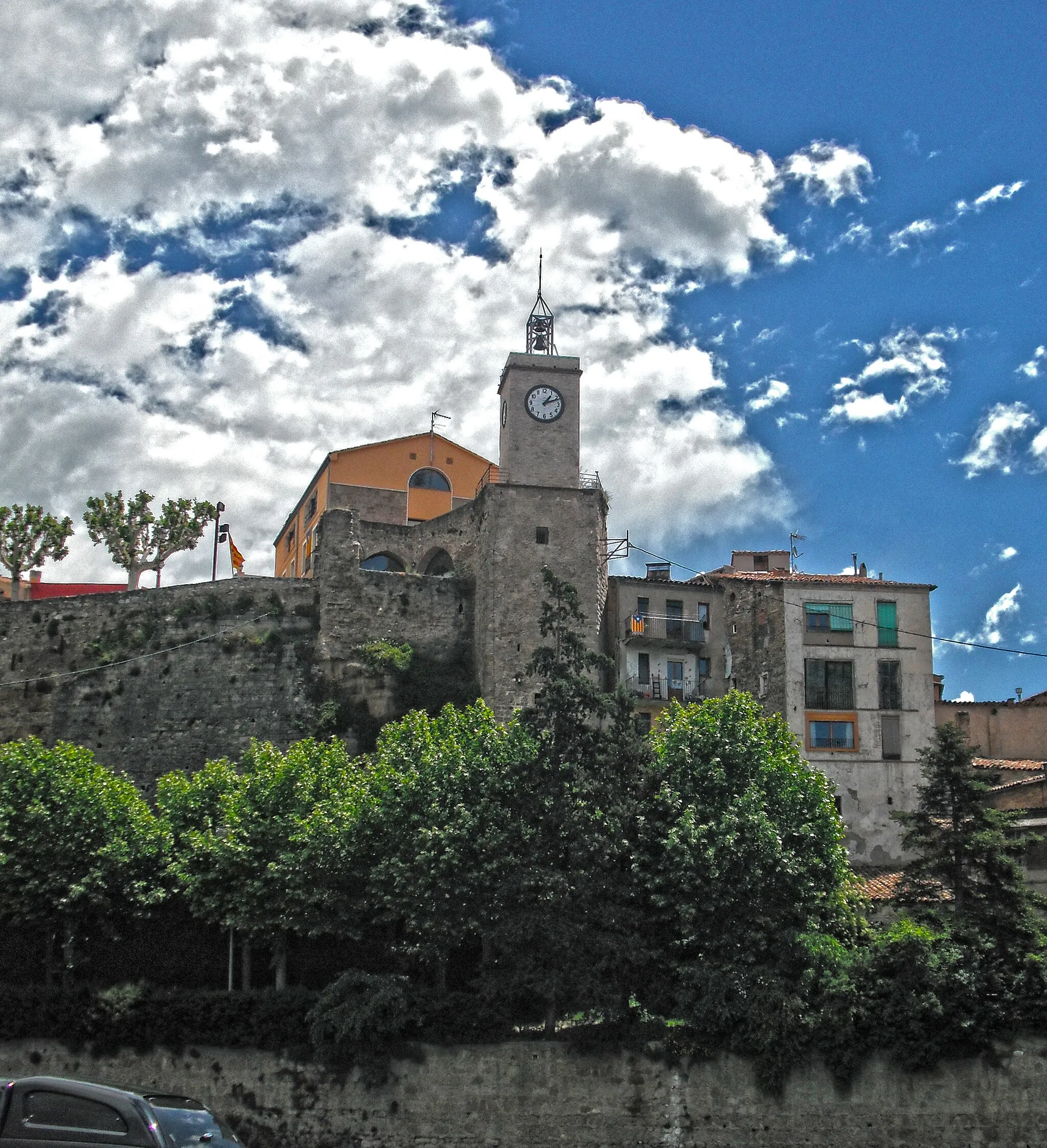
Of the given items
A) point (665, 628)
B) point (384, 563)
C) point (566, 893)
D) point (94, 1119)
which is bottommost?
point (94, 1119)

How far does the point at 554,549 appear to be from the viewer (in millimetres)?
47062

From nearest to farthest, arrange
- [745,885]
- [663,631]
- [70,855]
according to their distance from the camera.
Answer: [745,885]
[70,855]
[663,631]

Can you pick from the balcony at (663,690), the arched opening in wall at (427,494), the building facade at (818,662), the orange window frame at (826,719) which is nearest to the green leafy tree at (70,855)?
the building facade at (818,662)

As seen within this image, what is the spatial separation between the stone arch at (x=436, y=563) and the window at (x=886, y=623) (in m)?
16.8

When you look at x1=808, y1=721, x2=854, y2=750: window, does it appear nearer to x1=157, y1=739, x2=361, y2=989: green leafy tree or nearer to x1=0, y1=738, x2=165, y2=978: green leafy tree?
x1=157, y1=739, x2=361, y2=989: green leafy tree

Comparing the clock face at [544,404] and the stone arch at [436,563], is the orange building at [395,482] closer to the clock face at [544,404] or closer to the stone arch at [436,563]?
the stone arch at [436,563]

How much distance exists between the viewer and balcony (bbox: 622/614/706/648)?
47.4 m

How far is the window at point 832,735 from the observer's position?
4359 cm

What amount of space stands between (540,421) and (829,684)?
14.5 metres

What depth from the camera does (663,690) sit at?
4700cm

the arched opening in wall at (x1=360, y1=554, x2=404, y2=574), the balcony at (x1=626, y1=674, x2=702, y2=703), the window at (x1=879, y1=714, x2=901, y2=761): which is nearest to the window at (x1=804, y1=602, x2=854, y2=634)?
the window at (x1=879, y1=714, x2=901, y2=761)

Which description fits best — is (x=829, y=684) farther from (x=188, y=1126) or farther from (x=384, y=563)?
(x=188, y=1126)

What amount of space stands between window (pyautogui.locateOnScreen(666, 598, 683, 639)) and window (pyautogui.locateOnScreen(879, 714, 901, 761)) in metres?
7.97

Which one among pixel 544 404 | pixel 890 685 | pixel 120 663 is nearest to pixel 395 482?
pixel 544 404
